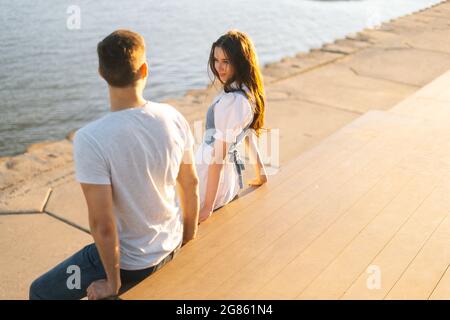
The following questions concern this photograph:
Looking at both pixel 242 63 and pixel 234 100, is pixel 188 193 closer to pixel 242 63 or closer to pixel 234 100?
pixel 234 100

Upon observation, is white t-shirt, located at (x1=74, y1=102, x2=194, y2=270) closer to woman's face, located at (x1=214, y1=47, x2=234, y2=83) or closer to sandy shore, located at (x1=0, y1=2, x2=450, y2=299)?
woman's face, located at (x1=214, y1=47, x2=234, y2=83)

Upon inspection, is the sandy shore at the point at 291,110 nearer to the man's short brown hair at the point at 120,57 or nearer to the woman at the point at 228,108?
the woman at the point at 228,108

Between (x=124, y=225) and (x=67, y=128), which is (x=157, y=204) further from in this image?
(x=67, y=128)

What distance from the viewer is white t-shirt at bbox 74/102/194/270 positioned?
1.82 meters

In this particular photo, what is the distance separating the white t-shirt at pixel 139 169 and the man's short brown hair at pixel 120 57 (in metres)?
0.12

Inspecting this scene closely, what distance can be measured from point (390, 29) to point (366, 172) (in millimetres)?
8662

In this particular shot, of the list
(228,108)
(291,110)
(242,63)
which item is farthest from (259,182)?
(291,110)

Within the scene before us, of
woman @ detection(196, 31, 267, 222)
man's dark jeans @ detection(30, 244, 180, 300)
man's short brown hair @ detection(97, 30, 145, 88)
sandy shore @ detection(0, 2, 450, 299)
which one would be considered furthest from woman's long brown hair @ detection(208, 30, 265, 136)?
sandy shore @ detection(0, 2, 450, 299)

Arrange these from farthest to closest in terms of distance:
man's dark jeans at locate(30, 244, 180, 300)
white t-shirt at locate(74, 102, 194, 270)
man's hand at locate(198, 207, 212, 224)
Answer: man's hand at locate(198, 207, 212, 224)
man's dark jeans at locate(30, 244, 180, 300)
white t-shirt at locate(74, 102, 194, 270)

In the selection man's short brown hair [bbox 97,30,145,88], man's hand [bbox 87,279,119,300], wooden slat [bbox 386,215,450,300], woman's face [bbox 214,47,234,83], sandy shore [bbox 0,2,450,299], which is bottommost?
sandy shore [bbox 0,2,450,299]

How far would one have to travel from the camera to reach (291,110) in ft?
20.4

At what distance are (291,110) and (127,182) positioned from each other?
450 cm

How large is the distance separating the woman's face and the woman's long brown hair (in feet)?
0.05
